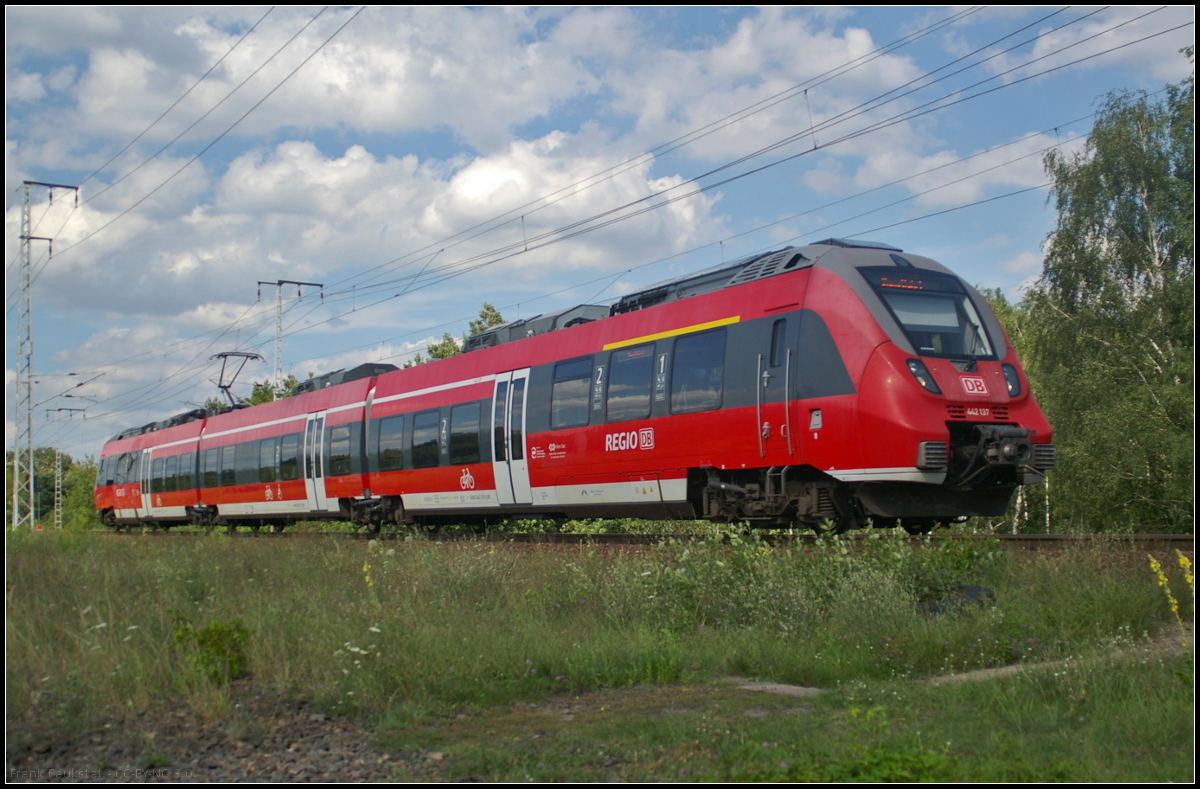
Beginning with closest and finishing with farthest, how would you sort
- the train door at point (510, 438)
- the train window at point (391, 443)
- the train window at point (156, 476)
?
the train door at point (510, 438) < the train window at point (391, 443) < the train window at point (156, 476)

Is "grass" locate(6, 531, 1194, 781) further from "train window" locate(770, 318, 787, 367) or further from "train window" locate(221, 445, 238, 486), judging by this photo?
"train window" locate(221, 445, 238, 486)

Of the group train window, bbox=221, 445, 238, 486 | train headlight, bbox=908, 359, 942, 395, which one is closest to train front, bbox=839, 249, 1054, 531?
train headlight, bbox=908, 359, 942, 395

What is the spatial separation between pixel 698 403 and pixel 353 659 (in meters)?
7.07

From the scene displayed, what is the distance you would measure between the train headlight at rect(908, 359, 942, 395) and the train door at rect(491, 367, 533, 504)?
7.03m

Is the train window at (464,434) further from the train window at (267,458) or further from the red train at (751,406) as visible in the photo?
the train window at (267,458)

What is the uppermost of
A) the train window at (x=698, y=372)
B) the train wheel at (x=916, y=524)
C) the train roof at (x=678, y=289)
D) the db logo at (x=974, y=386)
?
the train roof at (x=678, y=289)

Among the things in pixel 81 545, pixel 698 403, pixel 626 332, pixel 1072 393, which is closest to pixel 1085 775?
pixel 698 403

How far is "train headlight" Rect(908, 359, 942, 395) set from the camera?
398 inches

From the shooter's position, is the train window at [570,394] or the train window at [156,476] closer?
the train window at [570,394]

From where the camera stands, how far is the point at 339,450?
21.8m

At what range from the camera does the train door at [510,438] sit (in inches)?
611

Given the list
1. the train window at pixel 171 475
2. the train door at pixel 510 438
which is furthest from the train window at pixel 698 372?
the train window at pixel 171 475

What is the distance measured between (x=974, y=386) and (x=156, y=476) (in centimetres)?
3009

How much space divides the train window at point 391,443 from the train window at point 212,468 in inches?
416
